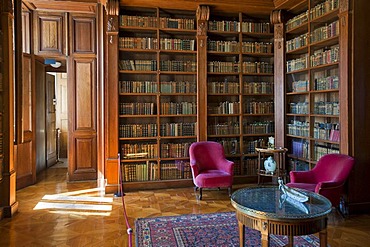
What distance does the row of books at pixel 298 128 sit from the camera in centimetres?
517

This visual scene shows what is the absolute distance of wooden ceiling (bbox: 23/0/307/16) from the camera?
5.35m

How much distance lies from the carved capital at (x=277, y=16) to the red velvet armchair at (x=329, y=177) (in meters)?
2.68

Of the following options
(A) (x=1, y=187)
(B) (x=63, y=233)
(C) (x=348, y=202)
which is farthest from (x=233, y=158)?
(A) (x=1, y=187)

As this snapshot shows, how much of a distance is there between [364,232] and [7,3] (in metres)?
5.11

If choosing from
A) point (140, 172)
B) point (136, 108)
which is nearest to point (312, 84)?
point (136, 108)

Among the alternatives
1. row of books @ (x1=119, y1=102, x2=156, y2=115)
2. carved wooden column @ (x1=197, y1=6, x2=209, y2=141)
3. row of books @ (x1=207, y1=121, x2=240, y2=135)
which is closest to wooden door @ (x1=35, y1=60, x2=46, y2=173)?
row of books @ (x1=119, y1=102, x2=156, y2=115)

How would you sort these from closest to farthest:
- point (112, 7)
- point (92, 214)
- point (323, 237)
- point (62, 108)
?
point (323, 237) → point (92, 214) → point (112, 7) → point (62, 108)

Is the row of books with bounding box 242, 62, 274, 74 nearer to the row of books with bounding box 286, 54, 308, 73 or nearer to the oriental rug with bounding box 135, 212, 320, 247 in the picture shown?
the row of books with bounding box 286, 54, 308, 73

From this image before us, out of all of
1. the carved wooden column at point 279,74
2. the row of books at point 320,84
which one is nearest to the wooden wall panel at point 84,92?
the carved wooden column at point 279,74

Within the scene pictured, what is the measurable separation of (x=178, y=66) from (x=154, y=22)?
2.80 feet

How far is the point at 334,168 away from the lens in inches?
161

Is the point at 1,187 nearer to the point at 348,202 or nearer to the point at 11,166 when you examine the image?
the point at 11,166

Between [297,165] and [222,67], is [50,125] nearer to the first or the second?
[222,67]

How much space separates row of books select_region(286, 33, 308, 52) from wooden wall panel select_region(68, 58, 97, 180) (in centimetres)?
365
